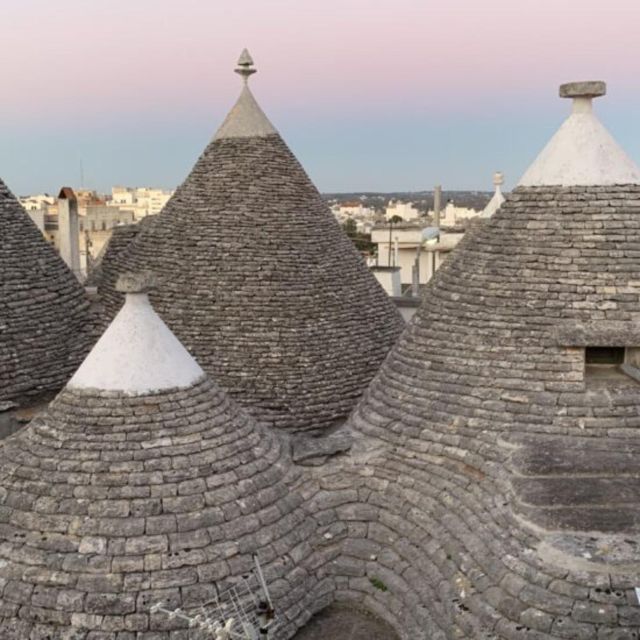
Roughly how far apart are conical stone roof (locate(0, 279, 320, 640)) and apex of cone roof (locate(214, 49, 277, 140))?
507 cm

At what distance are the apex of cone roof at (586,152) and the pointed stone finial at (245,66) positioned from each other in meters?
5.11

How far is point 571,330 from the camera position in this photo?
Answer: 322 inches

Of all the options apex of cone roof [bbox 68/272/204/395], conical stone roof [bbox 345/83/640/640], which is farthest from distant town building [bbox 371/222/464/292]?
apex of cone roof [bbox 68/272/204/395]

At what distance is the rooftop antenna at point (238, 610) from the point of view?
6.30m

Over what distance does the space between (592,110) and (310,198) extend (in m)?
4.54

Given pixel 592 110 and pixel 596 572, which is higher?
pixel 592 110

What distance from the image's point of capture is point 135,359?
25.3 feet

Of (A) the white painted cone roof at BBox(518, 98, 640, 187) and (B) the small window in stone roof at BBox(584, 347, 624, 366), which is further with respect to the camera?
(A) the white painted cone roof at BBox(518, 98, 640, 187)

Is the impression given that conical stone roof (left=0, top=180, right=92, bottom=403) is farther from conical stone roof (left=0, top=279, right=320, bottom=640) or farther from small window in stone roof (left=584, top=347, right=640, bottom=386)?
small window in stone roof (left=584, top=347, right=640, bottom=386)

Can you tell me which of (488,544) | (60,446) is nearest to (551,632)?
(488,544)

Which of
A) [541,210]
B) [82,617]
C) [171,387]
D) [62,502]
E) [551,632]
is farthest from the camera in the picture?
[541,210]

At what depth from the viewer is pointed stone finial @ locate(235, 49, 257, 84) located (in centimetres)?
1240

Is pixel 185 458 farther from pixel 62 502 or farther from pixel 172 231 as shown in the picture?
pixel 172 231

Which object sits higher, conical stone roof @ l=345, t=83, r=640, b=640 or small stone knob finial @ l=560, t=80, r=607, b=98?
small stone knob finial @ l=560, t=80, r=607, b=98
